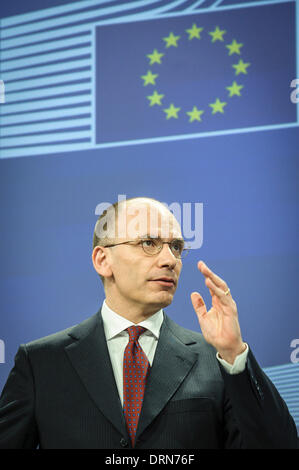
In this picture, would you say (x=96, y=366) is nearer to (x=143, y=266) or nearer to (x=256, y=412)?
(x=143, y=266)

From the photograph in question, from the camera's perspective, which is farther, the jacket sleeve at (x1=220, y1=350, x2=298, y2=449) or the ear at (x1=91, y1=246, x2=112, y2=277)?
the ear at (x1=91, y1=246, x2=112, y2=277)

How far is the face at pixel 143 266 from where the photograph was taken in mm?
2113

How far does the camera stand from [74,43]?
10.2 ft

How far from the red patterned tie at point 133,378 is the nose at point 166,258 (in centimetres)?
26

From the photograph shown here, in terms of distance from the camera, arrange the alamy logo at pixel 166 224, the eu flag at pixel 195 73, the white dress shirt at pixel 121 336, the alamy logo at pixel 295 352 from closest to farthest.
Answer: the white dress shirt at pixel 121 336, the alamy logo at pixel 166 224, the alamy logo at pixel 295 352, the eu flag at pixel 195 73

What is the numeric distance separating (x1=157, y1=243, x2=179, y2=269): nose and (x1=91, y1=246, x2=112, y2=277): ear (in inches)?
9.4

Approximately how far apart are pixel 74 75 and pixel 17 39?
0.42 m

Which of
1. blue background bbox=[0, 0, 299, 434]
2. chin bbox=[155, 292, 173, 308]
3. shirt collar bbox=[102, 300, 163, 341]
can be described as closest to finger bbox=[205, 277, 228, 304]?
chin bbox=[155, 292, 173, 308]

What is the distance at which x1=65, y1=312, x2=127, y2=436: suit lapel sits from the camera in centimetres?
194

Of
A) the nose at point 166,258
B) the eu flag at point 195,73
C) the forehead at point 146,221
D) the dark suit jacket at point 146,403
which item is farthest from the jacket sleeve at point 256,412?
the eu flag at point 195,73

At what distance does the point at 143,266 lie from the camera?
213 cm

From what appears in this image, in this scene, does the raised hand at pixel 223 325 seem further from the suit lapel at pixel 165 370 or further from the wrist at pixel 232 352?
the suit lapel at pixel 165 370

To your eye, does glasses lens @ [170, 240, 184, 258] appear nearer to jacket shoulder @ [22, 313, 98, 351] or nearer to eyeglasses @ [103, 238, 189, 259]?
eyeglasses @ [103, 238, 189, 259]
